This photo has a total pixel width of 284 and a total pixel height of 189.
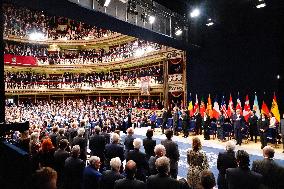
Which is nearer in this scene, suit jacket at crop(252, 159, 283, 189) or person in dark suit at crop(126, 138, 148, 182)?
suit jacket at crop(252, 159, 283, 189)

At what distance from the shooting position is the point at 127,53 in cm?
2848

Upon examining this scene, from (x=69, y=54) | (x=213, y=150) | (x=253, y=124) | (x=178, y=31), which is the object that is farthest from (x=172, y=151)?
(x=69, y=54)

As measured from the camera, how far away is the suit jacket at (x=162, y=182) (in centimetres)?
392

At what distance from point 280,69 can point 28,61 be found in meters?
26.3

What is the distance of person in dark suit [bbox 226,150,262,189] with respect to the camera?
166 inches

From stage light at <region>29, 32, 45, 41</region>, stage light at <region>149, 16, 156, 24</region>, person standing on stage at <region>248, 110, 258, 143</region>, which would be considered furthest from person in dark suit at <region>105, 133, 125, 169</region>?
stage light at <region>29, 32, 45, 41</region>

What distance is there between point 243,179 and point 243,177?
3 cm

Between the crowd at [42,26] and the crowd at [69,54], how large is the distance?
1868 mm

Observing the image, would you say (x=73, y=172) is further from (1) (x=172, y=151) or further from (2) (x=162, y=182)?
(1) (x=172, y=151)

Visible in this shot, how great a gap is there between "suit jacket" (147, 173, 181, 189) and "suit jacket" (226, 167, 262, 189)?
37.8 inches

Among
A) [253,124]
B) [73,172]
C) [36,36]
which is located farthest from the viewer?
[36,36]

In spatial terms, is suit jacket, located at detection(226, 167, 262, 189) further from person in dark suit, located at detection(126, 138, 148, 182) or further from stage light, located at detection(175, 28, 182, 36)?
stage light, located at detection(175, 28, 182, 36)

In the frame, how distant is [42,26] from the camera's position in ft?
115

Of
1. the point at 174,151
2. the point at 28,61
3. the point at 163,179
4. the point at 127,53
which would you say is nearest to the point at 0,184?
the point at 163,179
